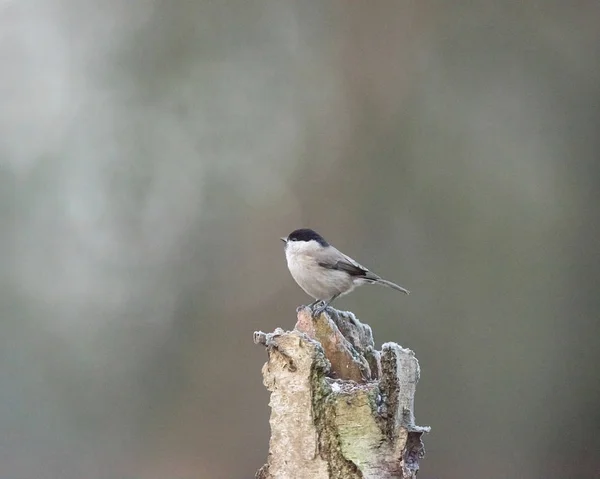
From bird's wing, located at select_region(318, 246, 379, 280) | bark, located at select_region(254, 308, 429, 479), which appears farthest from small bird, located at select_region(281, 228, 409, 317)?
bark, located at select_region(254, 308, 429, 479)

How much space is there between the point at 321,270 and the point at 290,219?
1.41 m

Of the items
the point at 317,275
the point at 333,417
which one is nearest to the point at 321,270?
the point at 317,275

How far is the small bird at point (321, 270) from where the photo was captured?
6.98 ft

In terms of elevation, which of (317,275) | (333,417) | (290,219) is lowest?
(333,417)

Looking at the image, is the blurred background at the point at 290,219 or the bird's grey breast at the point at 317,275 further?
the blurred background at the point at 290,219

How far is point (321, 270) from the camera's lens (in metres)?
2.13

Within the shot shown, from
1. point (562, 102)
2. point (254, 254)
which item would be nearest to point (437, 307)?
point (254, 254)

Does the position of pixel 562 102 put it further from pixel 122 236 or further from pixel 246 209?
pixel 122 236

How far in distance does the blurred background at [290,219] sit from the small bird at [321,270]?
43.4 inches

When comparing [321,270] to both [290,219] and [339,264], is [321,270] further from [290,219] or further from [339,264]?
[290,219]

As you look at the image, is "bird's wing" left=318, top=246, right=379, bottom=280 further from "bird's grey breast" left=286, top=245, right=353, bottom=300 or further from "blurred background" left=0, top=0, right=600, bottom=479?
"blurred background" left=0, top=0, right=600, bottom=479

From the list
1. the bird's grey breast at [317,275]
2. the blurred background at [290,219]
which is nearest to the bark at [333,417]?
the bird's grey breast at [317,275]

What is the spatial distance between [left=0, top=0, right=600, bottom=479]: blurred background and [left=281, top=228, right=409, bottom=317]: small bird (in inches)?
43.4

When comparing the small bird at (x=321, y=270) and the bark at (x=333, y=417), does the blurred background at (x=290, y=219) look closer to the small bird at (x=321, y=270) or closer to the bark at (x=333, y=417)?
the small bird at (x=321, y=270)
